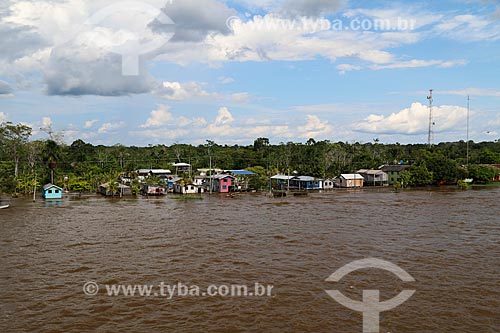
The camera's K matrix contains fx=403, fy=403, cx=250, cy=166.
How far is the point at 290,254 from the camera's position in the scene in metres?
14.7

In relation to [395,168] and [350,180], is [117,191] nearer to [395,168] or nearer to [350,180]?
[350,180]

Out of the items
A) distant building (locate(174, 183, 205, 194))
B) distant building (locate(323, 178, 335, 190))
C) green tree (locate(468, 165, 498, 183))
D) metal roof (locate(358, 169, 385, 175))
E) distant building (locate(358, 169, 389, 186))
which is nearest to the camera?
distant building (locate(174, 183, 205, 194))

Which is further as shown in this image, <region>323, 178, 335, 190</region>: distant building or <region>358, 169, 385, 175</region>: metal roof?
<region>358, 169, 385, 175</region>: metal roof

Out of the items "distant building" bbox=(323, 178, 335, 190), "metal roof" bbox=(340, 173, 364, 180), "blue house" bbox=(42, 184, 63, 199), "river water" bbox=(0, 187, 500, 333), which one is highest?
"metal roof" bbox=(340, 173, 364, 180)

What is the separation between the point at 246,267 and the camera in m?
13.0

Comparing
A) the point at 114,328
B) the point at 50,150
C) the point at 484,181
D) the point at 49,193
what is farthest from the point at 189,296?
the point at 484,181

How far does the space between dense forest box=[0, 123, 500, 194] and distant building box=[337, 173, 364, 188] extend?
2431 mm

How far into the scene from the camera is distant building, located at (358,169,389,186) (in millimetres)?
50750

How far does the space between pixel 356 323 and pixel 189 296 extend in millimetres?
4292

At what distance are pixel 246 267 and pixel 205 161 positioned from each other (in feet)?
161

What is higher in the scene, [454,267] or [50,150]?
[50,150]

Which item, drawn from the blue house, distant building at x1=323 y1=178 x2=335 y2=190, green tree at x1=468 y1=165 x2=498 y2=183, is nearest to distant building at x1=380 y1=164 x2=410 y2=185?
distant building at x1=323 y1=178 x2=335 y2=190

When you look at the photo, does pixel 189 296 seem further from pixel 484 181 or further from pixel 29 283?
pixel 484 181

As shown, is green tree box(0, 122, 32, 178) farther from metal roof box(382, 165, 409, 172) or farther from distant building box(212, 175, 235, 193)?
metal roof box(382, 165, 409, 172)
